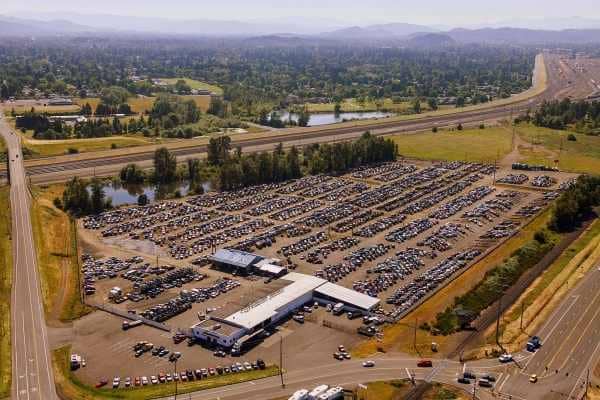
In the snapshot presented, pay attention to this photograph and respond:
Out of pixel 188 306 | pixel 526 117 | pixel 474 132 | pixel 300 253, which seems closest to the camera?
pixel 188 306

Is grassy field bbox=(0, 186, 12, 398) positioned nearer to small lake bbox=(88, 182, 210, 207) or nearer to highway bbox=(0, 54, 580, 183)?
small lake bbox=(88, 182, 210, 207)

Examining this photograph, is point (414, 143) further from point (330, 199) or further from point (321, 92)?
point (321, 92)

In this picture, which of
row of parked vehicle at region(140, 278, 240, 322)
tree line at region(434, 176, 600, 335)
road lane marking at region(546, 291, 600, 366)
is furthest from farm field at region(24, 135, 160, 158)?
road lane marking at region(546, 291, 600, 366)

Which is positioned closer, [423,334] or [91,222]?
[423,334]

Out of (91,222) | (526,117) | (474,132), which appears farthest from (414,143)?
(91,222)

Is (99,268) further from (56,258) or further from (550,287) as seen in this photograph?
(550,287)

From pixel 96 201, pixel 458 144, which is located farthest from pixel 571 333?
pixel 458 144
